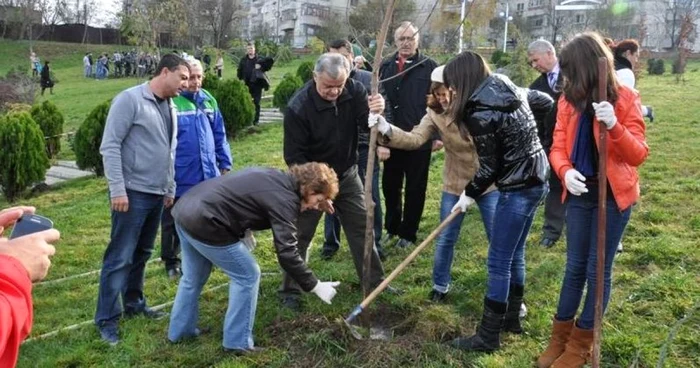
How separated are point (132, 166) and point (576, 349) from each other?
2874mm

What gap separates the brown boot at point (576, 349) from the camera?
126 inches

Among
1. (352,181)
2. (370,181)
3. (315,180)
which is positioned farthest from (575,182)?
(352,181)

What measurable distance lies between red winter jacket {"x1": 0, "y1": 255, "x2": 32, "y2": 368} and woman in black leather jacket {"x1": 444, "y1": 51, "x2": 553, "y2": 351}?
2337mm

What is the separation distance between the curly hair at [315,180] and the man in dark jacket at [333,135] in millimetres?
713

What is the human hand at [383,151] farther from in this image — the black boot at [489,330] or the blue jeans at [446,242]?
the black boot at [489,330]

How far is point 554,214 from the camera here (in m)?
5.39

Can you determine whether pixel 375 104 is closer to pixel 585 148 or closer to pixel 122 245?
pixel 585 148

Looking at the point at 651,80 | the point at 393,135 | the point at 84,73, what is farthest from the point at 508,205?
the point at 84,73

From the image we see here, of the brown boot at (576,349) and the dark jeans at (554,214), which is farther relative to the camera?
the dark jeans at (554,214)

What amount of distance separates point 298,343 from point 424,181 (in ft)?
7.24

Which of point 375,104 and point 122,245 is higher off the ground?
point 375,104

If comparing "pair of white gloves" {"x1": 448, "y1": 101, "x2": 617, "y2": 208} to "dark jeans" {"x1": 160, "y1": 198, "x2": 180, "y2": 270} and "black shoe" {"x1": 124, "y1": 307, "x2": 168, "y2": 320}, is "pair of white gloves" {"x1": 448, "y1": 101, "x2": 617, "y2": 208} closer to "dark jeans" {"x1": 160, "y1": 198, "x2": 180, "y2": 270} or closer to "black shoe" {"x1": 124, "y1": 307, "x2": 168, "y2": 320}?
"black shoe" {"x1": 124, "y1": 307, "x2": 168, "y2": 320}

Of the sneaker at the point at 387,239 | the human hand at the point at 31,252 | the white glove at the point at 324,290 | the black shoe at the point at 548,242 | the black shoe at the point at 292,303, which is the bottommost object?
the black shoe at the point at 292,303

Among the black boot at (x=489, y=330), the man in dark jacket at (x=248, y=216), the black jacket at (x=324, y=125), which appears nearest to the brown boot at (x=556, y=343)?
the black boot at (x=489, y=330)
